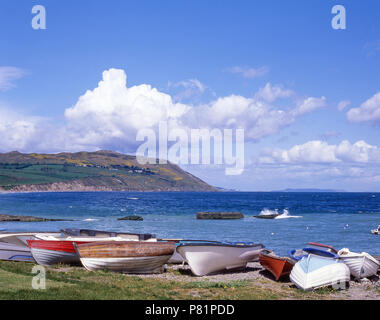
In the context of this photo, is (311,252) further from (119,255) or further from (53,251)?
(53,251)

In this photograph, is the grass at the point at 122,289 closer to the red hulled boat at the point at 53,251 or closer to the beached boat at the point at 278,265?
the beached boat at the point at 278,265

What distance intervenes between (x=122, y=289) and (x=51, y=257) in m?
8.65

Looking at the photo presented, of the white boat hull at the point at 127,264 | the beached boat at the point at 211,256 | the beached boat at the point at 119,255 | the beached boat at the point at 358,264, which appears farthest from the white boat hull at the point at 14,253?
the beached boat at the point at 358,264

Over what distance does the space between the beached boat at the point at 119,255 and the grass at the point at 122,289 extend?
67cm

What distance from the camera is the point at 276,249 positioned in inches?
1367

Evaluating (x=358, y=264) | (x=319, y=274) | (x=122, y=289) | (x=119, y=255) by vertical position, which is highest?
(x=119, y=255)

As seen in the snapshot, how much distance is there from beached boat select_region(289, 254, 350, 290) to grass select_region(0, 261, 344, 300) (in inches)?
21.7

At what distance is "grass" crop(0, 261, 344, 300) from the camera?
44.5 ft

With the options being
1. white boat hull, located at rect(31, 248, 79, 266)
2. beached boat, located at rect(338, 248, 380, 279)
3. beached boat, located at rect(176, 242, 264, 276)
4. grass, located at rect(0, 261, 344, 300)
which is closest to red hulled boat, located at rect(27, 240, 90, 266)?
white boat hull, located at rect(31, 248, 79, 266)

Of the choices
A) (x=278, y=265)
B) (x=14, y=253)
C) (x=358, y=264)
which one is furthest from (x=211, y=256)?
(x=14, y=253)

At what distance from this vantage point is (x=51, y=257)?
22703 millimetres

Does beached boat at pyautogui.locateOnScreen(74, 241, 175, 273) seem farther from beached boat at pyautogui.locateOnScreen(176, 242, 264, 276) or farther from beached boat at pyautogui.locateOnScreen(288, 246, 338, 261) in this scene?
beached boat at pyautogui.locateOnScreen(288, 246, 338, 261)
